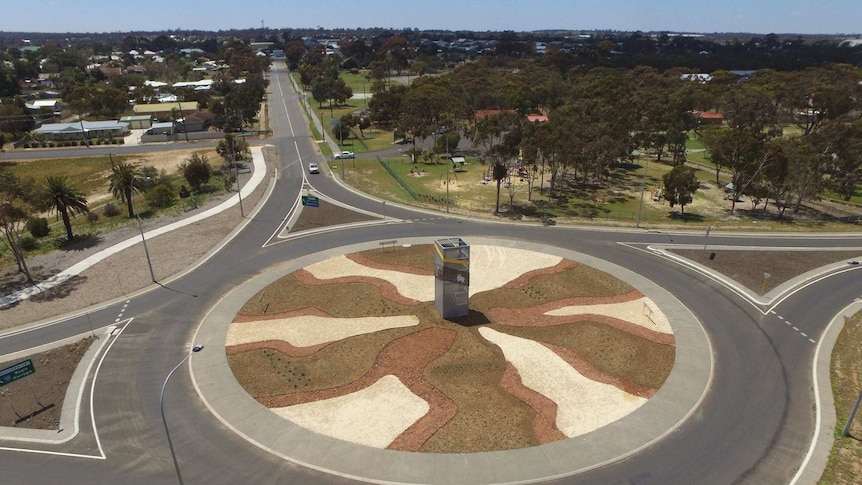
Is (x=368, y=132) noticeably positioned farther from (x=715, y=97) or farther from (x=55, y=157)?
(x=715, y=97)

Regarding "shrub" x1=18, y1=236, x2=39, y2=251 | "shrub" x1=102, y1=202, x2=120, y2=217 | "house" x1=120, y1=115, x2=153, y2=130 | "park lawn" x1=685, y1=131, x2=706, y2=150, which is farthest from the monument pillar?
"house" x1=120, y1=115, x2=153, y2=130

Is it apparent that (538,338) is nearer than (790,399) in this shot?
No

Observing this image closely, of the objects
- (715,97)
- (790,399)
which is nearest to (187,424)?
(790,399)

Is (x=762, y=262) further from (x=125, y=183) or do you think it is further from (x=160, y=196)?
(x=125, y=183)

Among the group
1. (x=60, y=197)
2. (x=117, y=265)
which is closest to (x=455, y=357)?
(x=117, y=265)

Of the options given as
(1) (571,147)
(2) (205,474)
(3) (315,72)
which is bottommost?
(2) (205,474)

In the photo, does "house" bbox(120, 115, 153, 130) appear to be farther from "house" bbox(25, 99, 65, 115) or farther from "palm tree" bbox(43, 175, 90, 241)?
"palm tree" bbox(43, 175, 90, 241)

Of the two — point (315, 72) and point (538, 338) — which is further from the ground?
point (315, 72)
